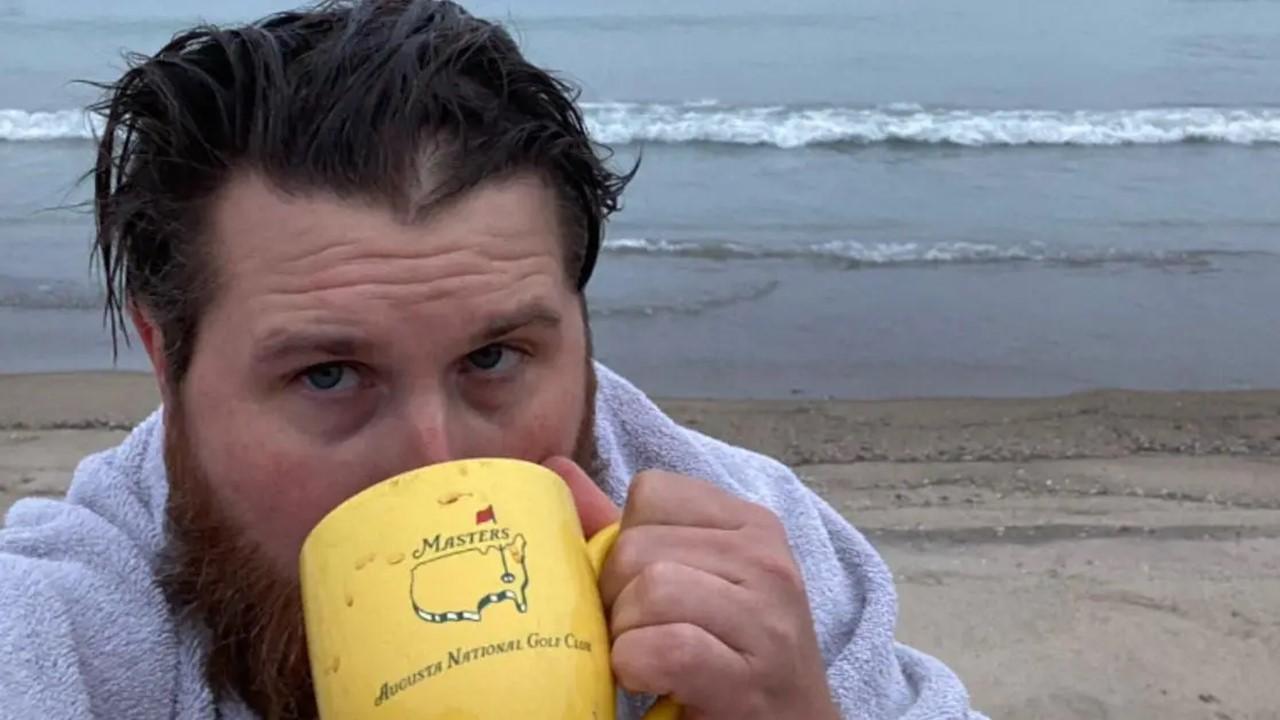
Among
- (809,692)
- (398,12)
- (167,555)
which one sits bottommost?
(167,555)

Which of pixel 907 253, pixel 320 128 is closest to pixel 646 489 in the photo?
pixel 320 128

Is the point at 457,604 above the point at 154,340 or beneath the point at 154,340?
above

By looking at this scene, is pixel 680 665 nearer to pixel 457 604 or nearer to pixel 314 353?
pixel 457 604

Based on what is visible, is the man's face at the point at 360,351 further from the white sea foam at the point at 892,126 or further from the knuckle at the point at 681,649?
the white sea foam at the point at 892,126

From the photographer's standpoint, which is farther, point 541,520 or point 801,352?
point 801,352

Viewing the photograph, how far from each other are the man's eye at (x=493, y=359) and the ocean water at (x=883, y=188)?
3.23 meters

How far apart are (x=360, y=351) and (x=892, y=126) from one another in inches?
286

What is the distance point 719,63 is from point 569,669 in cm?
879

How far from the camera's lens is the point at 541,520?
4.19ft

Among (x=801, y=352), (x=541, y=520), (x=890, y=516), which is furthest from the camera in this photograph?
(x=801, y=352)

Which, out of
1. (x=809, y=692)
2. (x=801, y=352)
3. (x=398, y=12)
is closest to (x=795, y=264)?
(x=801, y=352)

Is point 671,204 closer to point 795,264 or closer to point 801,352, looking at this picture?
point 795,264

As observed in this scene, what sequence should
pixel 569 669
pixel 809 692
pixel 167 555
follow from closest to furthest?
1. pixel 569 669
2. pixel 809 692
3. pixel 167 555

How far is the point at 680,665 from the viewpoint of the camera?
1.29 metres
